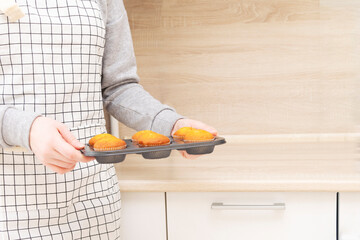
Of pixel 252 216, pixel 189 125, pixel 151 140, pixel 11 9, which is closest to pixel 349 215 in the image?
pixel 252 216

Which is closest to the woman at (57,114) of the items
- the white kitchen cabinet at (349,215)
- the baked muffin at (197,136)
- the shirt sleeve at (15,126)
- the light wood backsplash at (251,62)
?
the shirt sleeve at (15,126)

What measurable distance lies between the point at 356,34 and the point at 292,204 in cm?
73

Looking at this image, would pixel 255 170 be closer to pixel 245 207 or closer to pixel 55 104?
pixel 245 207

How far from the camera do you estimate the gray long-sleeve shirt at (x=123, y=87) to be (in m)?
0.94

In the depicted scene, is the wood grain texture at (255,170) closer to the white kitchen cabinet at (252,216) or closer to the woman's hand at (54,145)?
the white kitchen cabinet at (252,216)

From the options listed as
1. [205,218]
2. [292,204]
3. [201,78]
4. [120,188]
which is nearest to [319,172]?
[292,204]

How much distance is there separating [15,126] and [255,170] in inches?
25.6

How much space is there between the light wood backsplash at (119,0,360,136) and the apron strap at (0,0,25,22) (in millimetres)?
778

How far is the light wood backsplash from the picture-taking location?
148 cm

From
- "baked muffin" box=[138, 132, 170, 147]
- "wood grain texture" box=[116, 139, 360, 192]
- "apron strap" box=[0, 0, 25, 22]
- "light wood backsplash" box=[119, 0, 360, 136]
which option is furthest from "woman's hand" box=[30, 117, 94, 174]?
"light wood backsplash" box=[119, 0, 360, 136]

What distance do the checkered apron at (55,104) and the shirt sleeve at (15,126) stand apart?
10cm

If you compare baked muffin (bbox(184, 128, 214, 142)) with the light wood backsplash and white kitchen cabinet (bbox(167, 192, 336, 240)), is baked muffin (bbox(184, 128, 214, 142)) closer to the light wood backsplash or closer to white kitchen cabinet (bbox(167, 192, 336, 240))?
white kitchen cabinet (bbox(167, 192, 336, 240))

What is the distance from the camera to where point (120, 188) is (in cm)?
103

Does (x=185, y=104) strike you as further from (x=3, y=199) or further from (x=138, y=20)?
(x=3, y=199)
